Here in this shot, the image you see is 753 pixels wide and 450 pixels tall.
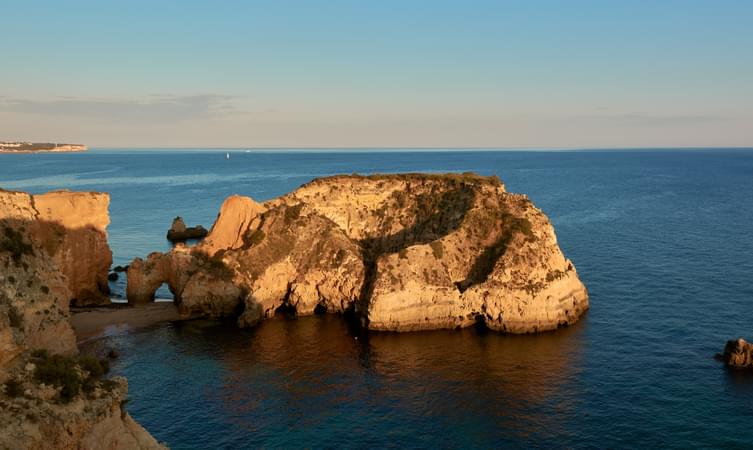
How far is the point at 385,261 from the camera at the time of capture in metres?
70.6

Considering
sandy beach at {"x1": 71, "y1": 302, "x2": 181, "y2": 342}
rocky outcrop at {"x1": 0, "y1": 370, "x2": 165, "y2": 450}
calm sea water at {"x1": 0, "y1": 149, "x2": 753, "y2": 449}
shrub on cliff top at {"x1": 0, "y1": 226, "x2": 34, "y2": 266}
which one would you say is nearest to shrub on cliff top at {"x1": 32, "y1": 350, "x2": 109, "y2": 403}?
rocky outcrop at {"x1": 0, "y1": 370, "x2": 165, "y2": 450}

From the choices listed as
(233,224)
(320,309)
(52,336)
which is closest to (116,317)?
(233,224)

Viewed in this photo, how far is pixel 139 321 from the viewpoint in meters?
71.2

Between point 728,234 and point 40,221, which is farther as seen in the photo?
point 728,234

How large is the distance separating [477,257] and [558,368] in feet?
68.3

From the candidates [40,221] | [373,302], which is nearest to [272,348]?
[373,302]

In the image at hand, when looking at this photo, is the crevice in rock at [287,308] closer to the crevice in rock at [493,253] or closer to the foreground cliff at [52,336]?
the crevice in rock at [493,253]

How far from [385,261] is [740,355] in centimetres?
3823

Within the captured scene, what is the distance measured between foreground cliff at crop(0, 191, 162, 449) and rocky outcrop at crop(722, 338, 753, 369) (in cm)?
5233

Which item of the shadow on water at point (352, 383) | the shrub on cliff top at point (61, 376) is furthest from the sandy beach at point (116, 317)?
the shrub on cliff top at point (61, 376)

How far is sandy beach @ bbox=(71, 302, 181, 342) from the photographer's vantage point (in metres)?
67.7

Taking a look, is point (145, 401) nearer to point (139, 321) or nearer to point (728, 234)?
point (139, 321)

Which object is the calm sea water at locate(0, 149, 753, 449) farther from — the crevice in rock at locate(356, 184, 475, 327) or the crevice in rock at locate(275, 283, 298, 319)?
the crevice in rock at locate(356, 184, 475, 327)

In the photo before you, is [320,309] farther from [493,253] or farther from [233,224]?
[493,253]
